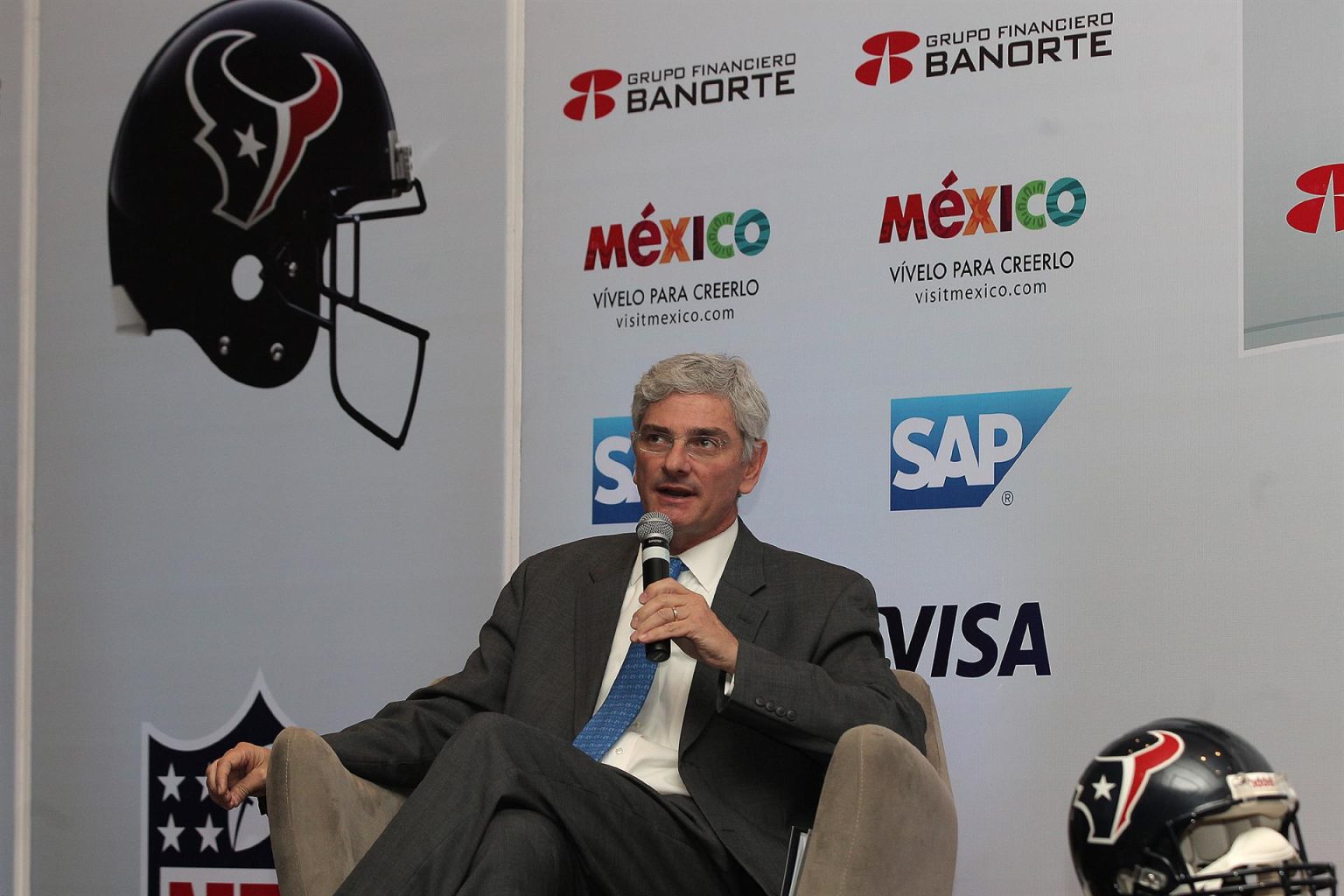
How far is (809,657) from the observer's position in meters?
2.81

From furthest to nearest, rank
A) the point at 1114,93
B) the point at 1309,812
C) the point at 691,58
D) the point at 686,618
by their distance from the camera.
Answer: the point at 691,58 < the point at 1114,93 < the point at 1309,812 < the point at 686,618

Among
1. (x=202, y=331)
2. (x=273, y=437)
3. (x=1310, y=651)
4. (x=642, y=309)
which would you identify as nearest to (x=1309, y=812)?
(x=1310, y=651)

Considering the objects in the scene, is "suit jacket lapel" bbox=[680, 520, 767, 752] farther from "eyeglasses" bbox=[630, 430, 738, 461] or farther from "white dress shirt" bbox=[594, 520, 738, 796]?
"eyeglasses" bbox=[630, 430, 738, 461]

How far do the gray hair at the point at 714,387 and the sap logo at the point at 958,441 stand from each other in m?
0.61

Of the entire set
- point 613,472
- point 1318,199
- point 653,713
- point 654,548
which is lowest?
point 653,713

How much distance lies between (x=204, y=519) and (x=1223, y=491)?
106 inches

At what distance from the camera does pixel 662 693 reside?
111 inches

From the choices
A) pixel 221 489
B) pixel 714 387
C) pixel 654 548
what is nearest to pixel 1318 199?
pixel 714 387

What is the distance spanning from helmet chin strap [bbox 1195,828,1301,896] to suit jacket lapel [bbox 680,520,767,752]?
103 centimetres

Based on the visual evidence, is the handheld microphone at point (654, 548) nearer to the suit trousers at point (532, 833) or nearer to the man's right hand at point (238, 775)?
the suit trousers at point (532, 833)

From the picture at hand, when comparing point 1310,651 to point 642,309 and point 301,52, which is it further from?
point 301,52

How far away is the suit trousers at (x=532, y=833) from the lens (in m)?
2.19

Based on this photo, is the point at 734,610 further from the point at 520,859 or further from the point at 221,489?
the point at 221,489

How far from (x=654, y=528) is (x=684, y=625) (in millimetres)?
285
